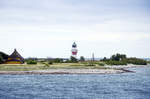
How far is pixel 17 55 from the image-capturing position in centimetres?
9981

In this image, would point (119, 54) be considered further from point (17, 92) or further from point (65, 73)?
point (17, 92)

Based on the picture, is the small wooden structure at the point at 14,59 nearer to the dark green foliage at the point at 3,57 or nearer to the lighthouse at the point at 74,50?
the dark green foliage at the point at 3,57

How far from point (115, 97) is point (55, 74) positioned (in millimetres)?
33445

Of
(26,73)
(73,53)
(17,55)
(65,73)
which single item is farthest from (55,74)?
(73,53)

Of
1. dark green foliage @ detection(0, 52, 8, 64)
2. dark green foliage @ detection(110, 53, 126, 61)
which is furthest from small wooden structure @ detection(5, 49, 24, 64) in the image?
dark green foliage @ detection(110, 53, 126, 61)

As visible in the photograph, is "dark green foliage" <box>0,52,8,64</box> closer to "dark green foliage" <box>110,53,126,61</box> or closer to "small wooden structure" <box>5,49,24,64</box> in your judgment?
"small wooden structure" <box>5,49,24,64</box>

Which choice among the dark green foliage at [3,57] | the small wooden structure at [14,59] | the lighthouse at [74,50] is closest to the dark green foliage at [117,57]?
the lighthouse at [74,50]

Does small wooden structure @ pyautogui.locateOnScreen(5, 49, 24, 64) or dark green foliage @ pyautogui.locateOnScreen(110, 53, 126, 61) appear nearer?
small wooden structure @ pyautogui.locateOnScreen(5, 49, 24, 64)

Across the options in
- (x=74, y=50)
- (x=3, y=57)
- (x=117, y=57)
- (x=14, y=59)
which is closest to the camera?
(x=14, y=59)

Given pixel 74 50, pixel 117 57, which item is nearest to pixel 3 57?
pixel 74 50

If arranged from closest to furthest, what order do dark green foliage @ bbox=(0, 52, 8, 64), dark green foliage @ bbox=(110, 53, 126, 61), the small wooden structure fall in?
the small wooden structure → dark green foliage @ bbox=(0, 52, 8, 64) → dark green foliage @ bbox=(110, 53, 126, 61)

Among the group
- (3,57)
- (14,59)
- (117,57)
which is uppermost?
(117,57)

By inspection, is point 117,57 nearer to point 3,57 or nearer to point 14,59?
point 14,59

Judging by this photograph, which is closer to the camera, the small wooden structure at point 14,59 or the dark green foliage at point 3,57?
the small wooden structure at point 14,59
